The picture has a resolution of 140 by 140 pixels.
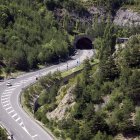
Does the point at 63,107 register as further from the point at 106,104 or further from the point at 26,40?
the point at 26,40

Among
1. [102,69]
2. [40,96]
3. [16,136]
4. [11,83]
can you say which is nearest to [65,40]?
[11,83]

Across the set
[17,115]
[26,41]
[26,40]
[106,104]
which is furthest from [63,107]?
[26,40]

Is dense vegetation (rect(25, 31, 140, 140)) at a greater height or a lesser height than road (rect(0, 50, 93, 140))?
greater

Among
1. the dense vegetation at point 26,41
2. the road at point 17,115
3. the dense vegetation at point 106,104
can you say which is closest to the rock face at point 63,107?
the dense vegetation at point 106,104

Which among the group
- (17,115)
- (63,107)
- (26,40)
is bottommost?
(17,115)

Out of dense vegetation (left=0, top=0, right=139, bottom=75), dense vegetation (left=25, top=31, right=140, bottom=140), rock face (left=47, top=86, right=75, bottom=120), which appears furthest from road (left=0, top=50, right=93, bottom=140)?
dense vegetation (left=0, top=0, right=139, bottom=75)

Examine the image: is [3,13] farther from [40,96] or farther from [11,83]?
[40,96]

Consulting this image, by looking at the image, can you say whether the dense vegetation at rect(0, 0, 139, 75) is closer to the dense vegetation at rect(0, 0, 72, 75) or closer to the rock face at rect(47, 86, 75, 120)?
the dense vegetation at rect(0, 0, 72, 75)

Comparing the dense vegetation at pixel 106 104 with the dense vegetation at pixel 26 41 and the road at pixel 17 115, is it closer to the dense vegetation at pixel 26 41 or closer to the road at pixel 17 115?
the road at pixel 17 115
